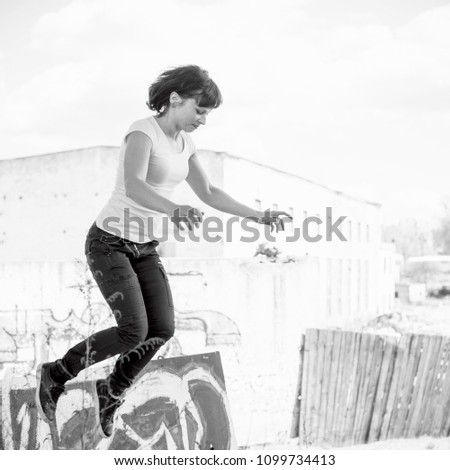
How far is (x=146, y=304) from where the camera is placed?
3189 millimetres

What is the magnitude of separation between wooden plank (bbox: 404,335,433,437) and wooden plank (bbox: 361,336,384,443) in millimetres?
487

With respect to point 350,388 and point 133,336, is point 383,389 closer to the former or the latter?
point 350,388

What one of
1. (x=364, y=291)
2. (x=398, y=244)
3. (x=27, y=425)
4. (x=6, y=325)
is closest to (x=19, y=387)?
(x=27, y=425)

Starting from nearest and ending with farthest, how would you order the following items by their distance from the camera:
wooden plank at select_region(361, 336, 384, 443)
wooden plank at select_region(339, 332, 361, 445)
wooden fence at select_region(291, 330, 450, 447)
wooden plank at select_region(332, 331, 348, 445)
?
wooden fence at select_region(291, 330, 450, 447) → wooden plank at select_region(361, 336, 384, 443) → wooden plank at select_region(339, 332, 361, 445) → wooden plank at select_region(332, 331, 348, 445)

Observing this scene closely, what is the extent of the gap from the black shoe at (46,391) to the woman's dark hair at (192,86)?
4.75ft

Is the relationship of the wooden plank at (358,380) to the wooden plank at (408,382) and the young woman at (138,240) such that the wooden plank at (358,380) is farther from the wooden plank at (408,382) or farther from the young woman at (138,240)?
the young woman at (138,240)

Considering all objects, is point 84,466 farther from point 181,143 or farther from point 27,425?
point 181,143

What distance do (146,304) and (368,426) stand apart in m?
6.38

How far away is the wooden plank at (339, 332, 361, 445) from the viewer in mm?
8867

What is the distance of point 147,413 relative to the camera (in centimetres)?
404

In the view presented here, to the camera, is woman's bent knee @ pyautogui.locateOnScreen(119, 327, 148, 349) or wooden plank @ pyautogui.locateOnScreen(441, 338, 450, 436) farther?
wooden plank @ pyautogui.locateOnScreen(441, 338, 450, 436)

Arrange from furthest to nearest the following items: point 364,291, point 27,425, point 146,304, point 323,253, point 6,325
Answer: point 323,253 < point 364,291 < point 6,325 < point 27,425 < point 146,304

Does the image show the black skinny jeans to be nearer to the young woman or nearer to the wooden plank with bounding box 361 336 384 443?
the young woman

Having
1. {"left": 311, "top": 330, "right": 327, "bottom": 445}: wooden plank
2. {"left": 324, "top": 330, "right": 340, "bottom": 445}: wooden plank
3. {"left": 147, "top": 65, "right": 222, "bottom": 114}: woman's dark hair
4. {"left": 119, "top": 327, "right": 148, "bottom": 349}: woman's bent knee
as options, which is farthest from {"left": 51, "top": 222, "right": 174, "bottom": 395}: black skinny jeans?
{"left": 311, "top": 330, "right": 327, "bottom": 445}: wooden plank
